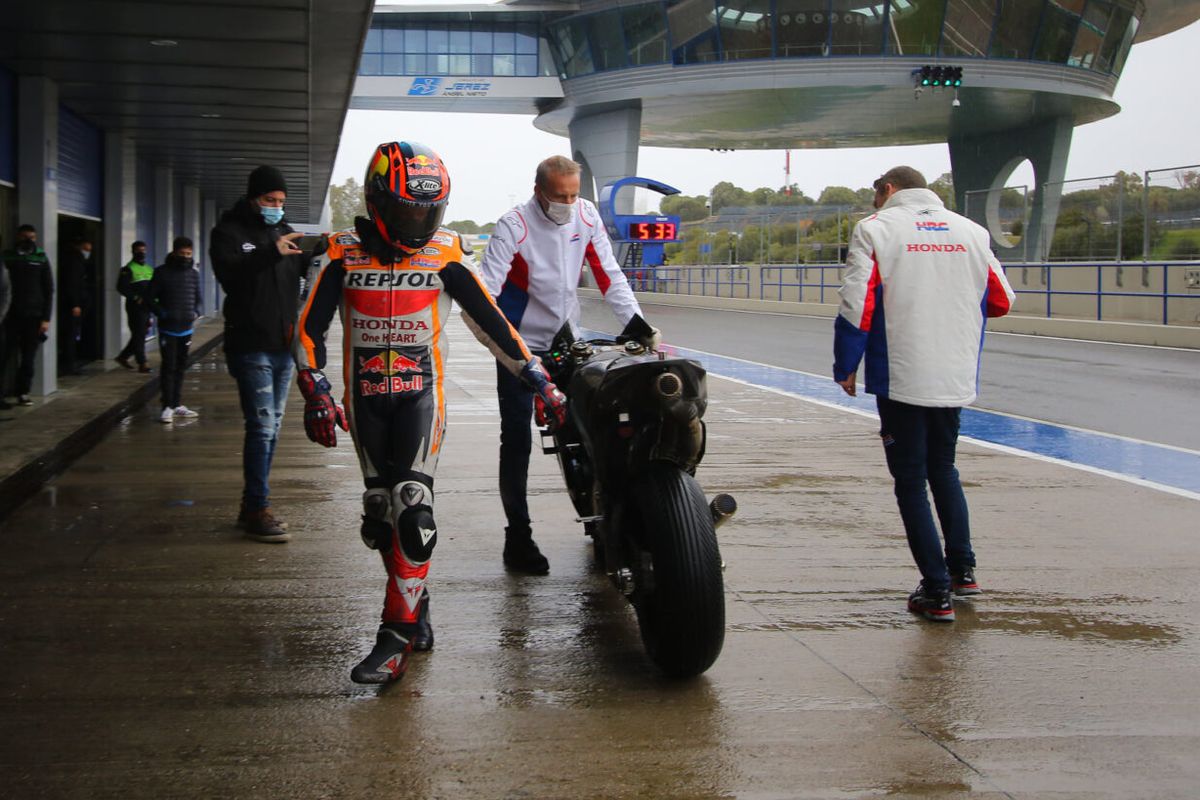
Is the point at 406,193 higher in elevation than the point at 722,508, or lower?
higher

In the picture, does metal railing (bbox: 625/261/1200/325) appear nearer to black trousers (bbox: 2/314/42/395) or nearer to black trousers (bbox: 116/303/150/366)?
black trousers (bbox: 116/303/150/366)

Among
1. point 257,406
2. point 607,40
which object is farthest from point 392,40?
point 257,406

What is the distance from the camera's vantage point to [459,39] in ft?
213

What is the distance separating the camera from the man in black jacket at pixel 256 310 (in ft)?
23.4

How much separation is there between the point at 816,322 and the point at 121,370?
784 inches

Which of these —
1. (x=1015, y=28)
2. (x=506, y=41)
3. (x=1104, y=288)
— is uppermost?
(x=506, y=41)

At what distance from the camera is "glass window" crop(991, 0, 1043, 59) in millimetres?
49688

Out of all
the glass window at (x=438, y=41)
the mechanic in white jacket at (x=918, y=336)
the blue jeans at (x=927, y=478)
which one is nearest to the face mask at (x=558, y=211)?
the mechanic in white jacket at (x=918, y=336)

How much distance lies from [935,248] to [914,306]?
0.27 metres

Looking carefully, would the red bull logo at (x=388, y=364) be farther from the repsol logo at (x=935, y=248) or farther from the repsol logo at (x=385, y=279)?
the repsol logo at (x=935, y=248)

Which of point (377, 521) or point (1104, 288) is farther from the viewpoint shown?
point (1104, 288)

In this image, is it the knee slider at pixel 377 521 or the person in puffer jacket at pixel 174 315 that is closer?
the knee slider at pixel 377 521

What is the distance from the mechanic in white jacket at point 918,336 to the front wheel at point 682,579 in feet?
4.20

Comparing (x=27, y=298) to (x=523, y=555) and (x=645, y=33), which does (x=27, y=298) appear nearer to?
(x=523, y=555)
